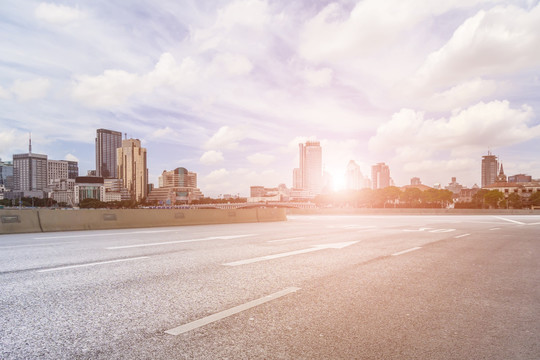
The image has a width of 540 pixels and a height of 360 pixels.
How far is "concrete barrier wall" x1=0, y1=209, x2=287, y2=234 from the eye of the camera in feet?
51.5

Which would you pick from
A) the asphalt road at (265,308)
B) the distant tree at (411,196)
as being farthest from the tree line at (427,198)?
the asphalt road at (265,308)

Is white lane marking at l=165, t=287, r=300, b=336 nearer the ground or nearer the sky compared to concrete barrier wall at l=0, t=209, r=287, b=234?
nearer the ground

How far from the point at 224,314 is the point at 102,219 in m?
16.1

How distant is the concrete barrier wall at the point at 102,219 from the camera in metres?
15.7

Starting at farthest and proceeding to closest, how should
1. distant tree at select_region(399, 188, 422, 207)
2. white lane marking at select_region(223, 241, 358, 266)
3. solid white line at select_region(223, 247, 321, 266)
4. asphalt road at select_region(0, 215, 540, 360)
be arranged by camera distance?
distant tree at select_region(399, 188, 422, 207)
white lane marking at select_region(223, 241, 358, 266)
solid white line at select_region(223, 247, 321, 266)
asphalt road at select_region(0, 215, 540, 360)

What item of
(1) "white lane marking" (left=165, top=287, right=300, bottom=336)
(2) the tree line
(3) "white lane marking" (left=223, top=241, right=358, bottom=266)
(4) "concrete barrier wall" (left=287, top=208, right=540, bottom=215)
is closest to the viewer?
(1) "white lane marking" (left=165, top=287, right=300, bottom=336)

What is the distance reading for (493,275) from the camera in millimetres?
6734

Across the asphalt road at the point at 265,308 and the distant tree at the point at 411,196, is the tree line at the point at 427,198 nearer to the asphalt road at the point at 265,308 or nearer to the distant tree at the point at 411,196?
the distant tree at the point at 411,196

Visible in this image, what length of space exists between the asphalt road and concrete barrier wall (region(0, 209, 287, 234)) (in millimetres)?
9062

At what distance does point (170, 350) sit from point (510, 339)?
10.0 feet

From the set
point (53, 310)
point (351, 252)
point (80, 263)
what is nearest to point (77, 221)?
point (80, 263)

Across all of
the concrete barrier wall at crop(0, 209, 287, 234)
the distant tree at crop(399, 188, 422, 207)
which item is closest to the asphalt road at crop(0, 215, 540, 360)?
the concrete barrier wall at crop(0, 209, 287, 234)

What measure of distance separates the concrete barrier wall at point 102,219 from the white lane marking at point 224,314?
1383 centimetres

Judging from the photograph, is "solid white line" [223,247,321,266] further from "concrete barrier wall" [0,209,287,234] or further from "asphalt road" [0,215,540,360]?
"concrete barrier wall" [0,209,287,234]
